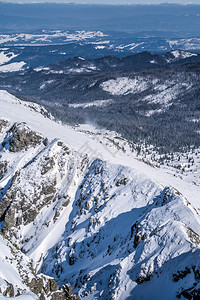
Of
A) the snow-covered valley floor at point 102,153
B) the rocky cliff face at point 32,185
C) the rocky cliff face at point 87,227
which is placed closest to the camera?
the rocky cliff face at point 87,227

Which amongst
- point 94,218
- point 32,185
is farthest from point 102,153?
point 94,218

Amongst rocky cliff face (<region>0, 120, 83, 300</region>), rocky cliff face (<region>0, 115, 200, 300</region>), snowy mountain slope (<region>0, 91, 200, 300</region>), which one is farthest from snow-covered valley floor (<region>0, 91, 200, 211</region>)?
rocky cliff face (<region>0, 120, 83, 300</region>)

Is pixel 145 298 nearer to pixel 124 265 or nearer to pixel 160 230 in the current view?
pixel 124 265

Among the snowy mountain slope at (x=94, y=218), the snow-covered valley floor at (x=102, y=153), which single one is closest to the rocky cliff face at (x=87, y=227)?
the snowy mountain slope at (x=94, y=218)

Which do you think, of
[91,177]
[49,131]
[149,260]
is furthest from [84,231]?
[49,131]

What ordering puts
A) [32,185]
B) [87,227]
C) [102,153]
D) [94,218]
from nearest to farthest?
[94,218]
[87,227]
[32,185]
[102,153]

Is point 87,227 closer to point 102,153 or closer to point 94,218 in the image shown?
point 94,218

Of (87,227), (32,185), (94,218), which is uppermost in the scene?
(94,218)

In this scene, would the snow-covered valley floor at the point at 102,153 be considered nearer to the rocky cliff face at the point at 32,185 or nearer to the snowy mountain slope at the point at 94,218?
the snowy mountain slope at the point at 94,218
